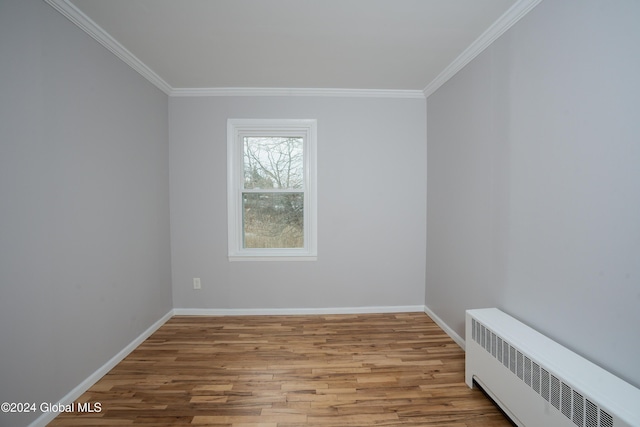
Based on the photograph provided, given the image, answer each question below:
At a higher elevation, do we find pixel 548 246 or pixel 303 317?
pixel 548 246

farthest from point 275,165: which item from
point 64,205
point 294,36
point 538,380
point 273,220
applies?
point 538,380

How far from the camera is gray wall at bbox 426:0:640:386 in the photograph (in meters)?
1.23

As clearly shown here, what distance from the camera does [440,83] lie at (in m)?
2.84

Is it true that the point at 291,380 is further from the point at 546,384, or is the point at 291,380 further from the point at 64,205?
the point at 64,205

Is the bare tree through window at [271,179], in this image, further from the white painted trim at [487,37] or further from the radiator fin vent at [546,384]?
the radiator fin vent at [546,384]

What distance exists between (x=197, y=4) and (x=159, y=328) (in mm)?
2953

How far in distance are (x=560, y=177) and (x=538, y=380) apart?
1.08 m

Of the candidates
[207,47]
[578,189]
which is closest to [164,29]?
[207,47]

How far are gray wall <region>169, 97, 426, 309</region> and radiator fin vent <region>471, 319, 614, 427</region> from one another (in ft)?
5.01

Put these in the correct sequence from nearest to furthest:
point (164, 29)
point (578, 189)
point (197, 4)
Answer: point (578, 189) < point (197, 4) < point (164, 29)

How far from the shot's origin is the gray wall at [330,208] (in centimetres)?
314

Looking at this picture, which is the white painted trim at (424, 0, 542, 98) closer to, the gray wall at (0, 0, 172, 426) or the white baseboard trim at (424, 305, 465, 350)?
the white baseboard trim at (424, 305, 465, 350)

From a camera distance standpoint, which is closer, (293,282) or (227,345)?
(227,345)

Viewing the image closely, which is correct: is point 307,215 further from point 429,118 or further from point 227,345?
point 429,118
